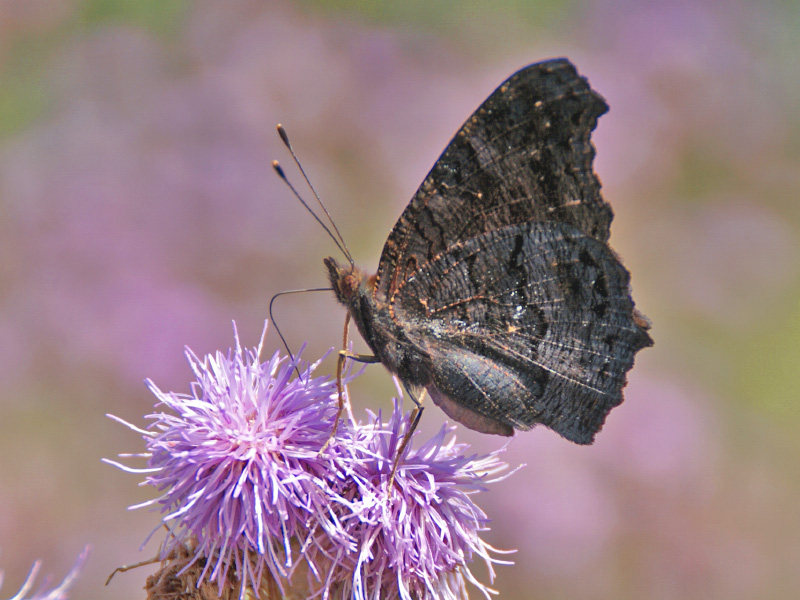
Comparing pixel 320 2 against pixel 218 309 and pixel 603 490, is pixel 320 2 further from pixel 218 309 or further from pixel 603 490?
pixel 603 490

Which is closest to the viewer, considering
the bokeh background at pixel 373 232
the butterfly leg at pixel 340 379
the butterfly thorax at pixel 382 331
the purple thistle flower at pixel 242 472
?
the purple thistle flower at pixel 242 472

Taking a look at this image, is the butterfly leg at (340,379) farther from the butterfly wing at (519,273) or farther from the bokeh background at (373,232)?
the bokeh background at (373,232)

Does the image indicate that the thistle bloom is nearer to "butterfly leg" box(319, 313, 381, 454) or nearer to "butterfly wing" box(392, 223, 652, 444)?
"butterfly leg" box(319, 313, 381, 454)

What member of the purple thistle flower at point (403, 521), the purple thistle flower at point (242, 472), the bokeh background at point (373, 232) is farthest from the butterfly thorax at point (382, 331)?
the bokeh background at point (373, 232)

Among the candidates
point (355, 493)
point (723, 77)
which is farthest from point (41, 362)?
point (723, 77)

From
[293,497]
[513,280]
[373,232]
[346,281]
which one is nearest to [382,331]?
[346,281]

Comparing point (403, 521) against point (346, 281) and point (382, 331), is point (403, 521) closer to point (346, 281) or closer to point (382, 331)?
point (382, 331)
